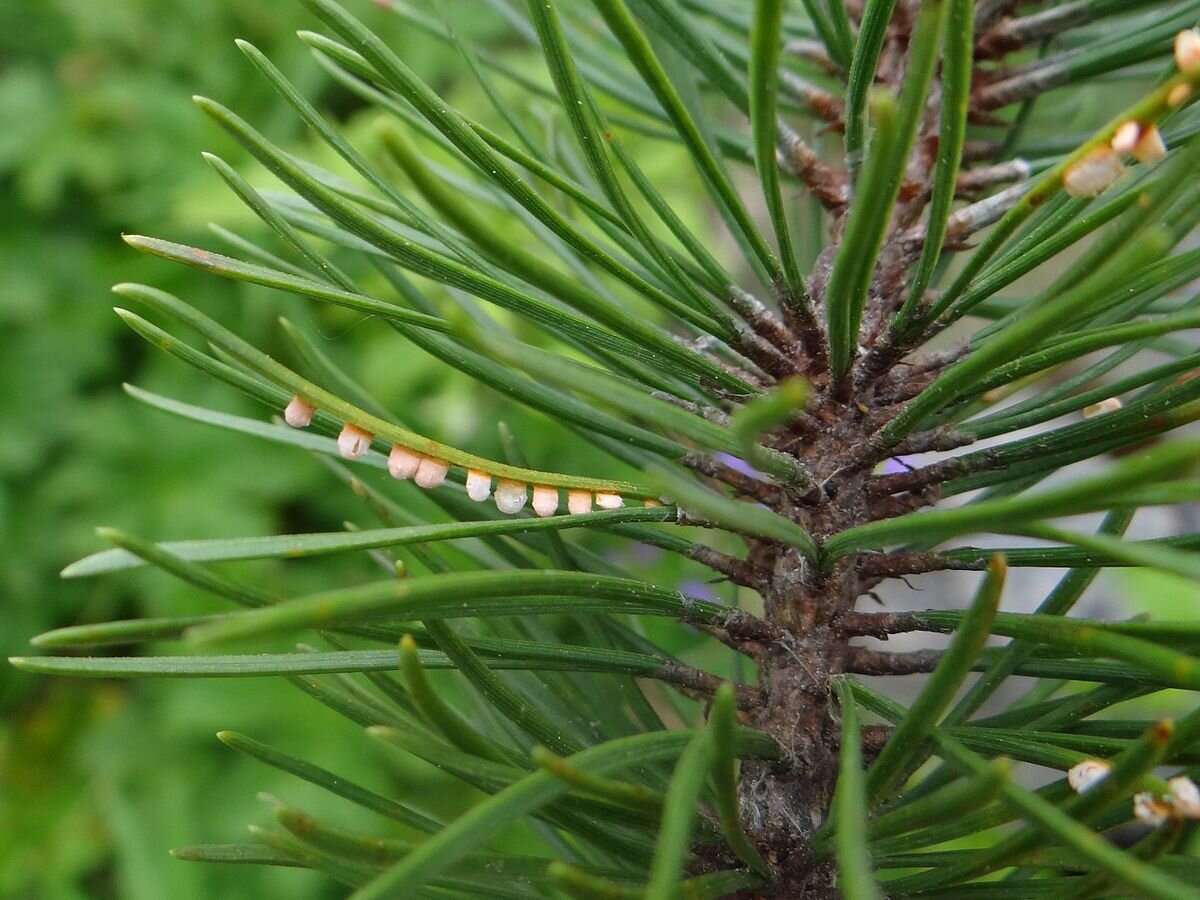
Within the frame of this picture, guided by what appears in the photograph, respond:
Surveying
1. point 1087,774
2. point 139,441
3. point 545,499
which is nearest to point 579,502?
point 545,499

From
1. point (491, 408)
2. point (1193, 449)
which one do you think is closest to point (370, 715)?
point (1193, 449)

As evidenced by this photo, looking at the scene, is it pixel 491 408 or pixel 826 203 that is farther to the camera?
pixel 491 408

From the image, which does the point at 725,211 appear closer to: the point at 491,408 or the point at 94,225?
the point at 491,408

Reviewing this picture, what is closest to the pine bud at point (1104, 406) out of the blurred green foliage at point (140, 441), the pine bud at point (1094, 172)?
the pine bud at point (1094, 172)

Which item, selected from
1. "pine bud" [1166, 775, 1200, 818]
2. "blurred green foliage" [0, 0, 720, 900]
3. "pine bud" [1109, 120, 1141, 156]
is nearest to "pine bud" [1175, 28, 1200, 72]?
"pine bud" [1109, 120, 1141, 156]

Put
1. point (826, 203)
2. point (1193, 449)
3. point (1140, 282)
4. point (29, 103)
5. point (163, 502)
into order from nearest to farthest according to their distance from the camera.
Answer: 1. point (1193, 449)
2. point (1140, 282)
3. point (826, 203)
4. point (163, 502)
5. point (29, 103)

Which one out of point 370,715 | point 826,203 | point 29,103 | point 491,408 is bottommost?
point 370,715

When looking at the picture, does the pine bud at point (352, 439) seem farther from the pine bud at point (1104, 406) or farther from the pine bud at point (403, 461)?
the pine bud at point (1104, 406)
